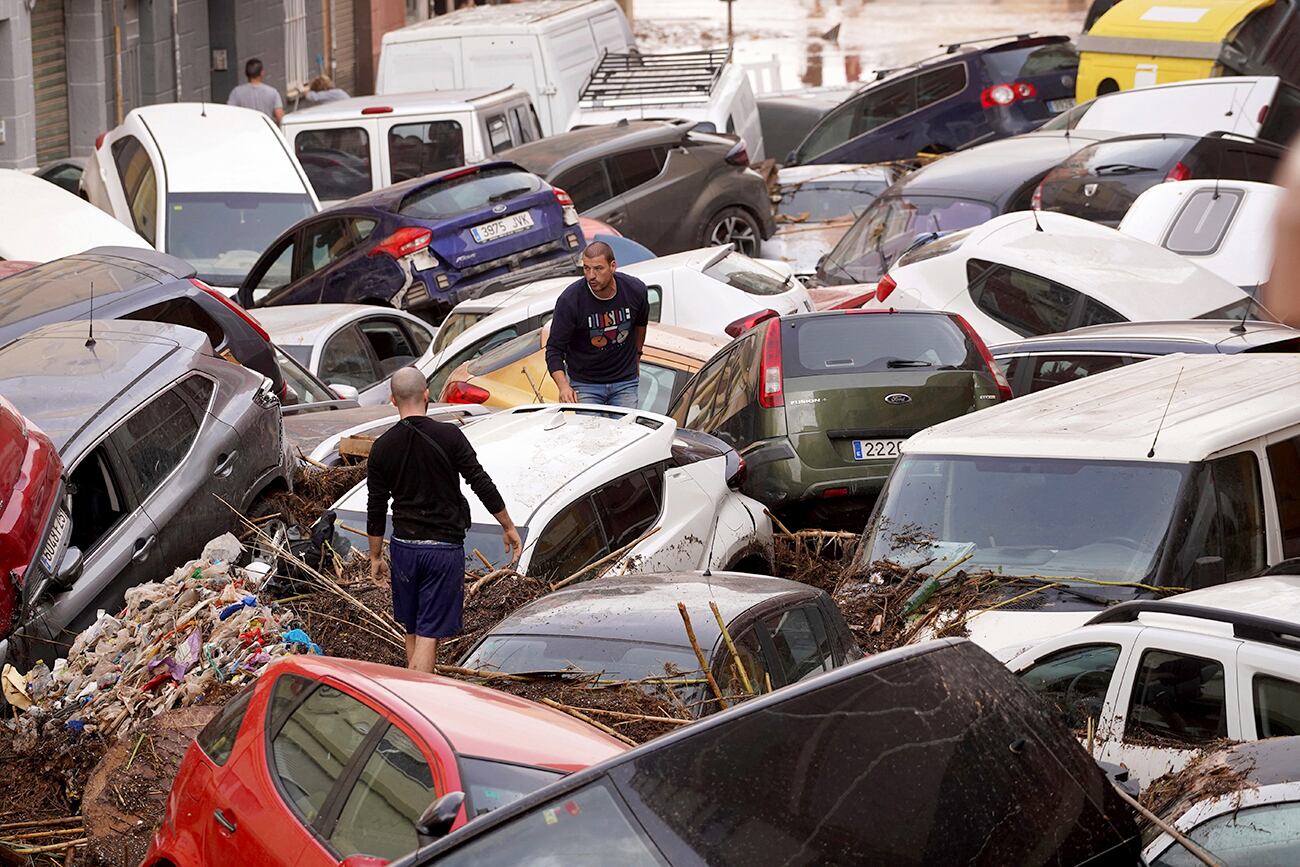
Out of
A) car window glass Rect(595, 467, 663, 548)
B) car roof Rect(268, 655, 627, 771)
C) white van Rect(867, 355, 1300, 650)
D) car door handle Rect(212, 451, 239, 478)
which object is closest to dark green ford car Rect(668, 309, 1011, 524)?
car window glass Rect(595, 467, 663, 548)

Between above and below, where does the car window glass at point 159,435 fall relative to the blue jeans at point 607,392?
above

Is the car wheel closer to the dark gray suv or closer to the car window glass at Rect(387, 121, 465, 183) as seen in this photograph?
the car window glass at Rect(387, 121, 465, 183)

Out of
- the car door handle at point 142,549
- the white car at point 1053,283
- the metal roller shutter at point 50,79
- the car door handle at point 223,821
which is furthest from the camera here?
the metal roller shutter at point 50,79

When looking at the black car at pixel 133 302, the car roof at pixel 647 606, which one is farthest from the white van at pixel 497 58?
the car roof at pixel 647 606

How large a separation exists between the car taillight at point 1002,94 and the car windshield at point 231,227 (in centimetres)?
921

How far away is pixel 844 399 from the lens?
10.3 m

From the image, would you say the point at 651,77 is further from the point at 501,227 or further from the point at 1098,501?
the point at 1098,501

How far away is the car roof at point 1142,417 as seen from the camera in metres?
7.77

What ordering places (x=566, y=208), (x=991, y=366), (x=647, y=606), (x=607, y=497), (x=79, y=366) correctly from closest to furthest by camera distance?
(x=647, y=606) → (x=607, y=497) → (x=79, y=366) → (x=991, y=366) → (x=566, y=208)

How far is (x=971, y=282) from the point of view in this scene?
13.3m

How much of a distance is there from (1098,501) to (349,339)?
26.7 ft

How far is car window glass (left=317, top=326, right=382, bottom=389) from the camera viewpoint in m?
14.2

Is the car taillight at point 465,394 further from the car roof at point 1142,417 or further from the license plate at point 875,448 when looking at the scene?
the car roof at point 1142,417

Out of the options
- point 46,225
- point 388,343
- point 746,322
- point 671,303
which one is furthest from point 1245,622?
point 46,225
